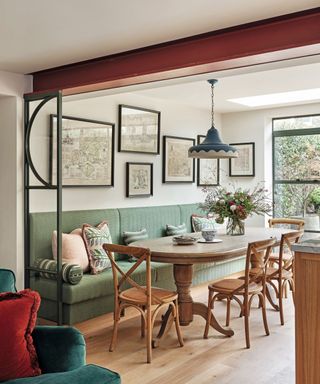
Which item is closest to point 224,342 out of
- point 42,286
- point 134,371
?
point 134,371

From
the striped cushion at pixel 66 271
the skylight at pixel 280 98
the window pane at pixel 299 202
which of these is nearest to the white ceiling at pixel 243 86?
the skylight at pixel 280 98

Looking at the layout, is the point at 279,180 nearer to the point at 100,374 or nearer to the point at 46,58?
the point at 46,58

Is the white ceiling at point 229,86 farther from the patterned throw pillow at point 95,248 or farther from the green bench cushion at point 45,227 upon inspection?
the patterned throw pillow at point 95,248

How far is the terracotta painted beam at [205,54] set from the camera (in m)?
2.69

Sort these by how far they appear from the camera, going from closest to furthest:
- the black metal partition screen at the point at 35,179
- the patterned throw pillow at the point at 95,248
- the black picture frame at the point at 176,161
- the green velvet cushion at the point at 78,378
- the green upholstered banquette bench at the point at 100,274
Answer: the green velvet cushion at the point at 78,378 < the black metal partition screen at the point at 35,179 < the green upholstered banquette bench at the point at 100,274 < the patterned throw pillow at the point at 95,248 < the black picture frame at the point at 176,161

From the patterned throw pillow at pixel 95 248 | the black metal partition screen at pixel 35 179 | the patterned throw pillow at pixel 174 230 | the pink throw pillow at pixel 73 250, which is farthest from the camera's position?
the patterned throw pillow at pixel 174 230

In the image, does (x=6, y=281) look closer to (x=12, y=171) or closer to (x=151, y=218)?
(x=12, y=171)

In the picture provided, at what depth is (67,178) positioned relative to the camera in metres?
4.86

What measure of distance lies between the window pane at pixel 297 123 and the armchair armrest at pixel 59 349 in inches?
214

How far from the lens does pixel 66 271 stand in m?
3.99

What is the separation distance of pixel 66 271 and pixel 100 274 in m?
0.49

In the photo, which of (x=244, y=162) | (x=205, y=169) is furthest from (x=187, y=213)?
(x=244, y=162)

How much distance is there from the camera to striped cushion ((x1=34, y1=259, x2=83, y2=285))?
3979 millimetres

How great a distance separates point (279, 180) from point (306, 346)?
15.8 feet
